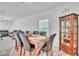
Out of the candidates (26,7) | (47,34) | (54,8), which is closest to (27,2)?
(26,7)

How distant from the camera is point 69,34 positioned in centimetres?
256

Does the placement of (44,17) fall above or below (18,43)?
above

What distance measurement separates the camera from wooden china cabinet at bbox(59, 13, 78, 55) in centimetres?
250

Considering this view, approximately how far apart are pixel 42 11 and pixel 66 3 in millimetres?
506

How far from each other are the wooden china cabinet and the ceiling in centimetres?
37

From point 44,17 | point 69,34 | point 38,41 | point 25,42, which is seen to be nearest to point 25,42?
point 25,42

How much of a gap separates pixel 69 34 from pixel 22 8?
110 cm

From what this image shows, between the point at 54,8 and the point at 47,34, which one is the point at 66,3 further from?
the point at 47,34

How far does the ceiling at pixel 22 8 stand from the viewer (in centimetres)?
253

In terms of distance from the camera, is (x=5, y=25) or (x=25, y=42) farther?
(x=25, y=42)

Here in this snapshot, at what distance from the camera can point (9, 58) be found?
2.63 metres

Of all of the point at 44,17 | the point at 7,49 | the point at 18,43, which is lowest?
the point at 7,49

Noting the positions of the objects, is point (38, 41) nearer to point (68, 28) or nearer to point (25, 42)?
point (25, 42)

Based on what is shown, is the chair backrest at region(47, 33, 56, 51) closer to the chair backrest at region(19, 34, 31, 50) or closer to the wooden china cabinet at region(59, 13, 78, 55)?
the wooden china cabinet at region(59, 13, 78, 55)
